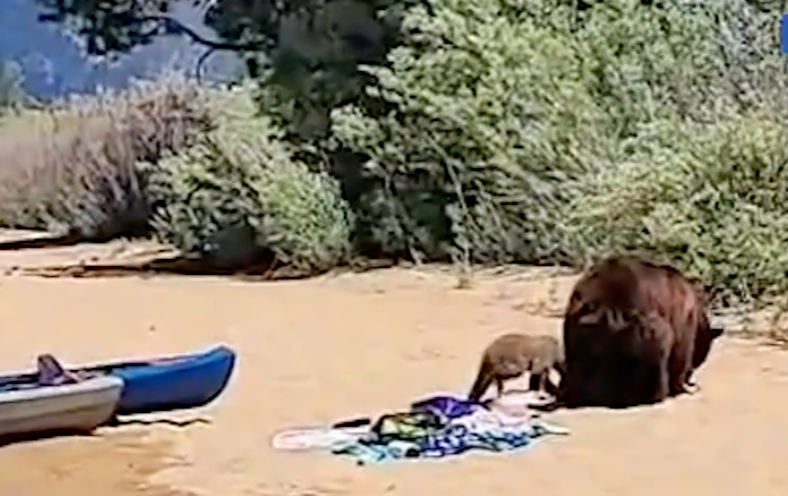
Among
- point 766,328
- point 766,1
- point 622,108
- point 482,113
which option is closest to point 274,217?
point 482,113

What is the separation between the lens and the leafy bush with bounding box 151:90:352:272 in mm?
17969

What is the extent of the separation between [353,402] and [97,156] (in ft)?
49.6

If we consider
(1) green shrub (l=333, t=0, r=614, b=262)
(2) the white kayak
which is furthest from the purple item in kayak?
(1) green shrub (l=333, t=0, r=614, b=262)

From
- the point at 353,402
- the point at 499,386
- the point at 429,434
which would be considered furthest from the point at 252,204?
the point at 429,434

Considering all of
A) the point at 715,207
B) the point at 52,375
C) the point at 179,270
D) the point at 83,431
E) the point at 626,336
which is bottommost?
the point at 179,270

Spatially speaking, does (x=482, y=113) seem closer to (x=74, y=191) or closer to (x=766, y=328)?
(x=766, y=328)

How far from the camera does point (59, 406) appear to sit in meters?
9.15

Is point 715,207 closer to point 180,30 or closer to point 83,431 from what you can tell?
point 83,431

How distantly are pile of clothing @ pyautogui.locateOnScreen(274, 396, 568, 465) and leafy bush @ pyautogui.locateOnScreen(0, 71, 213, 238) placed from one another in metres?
12.9

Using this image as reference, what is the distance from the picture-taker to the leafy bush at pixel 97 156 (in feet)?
77.0

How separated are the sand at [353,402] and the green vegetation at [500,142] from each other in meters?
1.03

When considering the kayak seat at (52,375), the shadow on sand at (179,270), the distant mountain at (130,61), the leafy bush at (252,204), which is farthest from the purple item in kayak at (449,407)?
the distant mountain at (130,61)

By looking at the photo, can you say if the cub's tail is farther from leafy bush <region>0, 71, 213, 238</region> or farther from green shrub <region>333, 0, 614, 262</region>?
leafy bush <region>0, 71, 213, 238</region>

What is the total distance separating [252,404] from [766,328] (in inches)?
155
